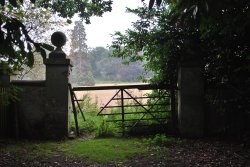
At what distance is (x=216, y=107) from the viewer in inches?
303

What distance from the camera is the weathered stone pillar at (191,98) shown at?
7.60 m

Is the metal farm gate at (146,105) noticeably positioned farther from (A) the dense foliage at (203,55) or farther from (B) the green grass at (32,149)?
(B) the green grass at (32,149)

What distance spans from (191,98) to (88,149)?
3.03m

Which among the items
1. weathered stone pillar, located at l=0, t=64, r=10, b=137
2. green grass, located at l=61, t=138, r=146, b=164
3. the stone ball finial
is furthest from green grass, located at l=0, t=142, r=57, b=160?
the stone ball finial

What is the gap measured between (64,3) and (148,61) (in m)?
3.50

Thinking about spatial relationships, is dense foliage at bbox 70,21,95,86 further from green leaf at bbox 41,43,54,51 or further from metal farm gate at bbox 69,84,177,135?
green leaf at bbox 41,43,54,51

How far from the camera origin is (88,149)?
649 centimetres

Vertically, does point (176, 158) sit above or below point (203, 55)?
below

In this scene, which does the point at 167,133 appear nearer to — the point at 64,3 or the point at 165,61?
the point at 165,61

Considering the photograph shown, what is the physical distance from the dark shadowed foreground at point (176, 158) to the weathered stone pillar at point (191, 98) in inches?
39.2

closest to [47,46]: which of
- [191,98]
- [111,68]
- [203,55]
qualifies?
[191,98]

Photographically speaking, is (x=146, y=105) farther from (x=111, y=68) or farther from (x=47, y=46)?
(x=111, y=68)

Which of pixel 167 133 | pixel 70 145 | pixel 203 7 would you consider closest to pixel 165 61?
pixel 167 133

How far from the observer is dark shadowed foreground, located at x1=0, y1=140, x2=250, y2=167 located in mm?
5398
